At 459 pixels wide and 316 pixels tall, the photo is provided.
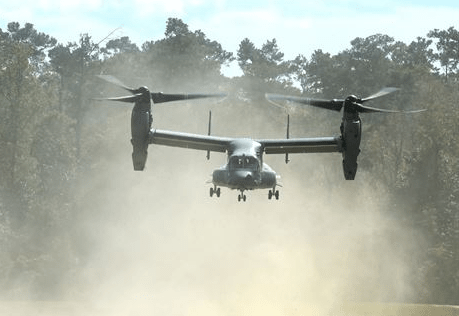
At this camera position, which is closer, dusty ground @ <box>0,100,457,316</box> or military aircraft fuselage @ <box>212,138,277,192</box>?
military aircraft fuselage @ <box>212,138,277,192</box>

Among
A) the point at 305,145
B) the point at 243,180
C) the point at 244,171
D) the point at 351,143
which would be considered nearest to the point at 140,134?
the point at 244,171

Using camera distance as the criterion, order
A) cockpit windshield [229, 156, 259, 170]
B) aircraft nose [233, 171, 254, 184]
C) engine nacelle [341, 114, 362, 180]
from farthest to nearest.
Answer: cockpit windshield [229, 156, 259, 170] → aircraft nose [233, 171, 254, 184] → engine nacelle [341, 114, 362, 180]

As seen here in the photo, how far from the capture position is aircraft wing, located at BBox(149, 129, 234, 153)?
45.0 meters

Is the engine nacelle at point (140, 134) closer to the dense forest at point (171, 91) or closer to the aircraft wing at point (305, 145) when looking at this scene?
the aircraft wing at point (305, 145)

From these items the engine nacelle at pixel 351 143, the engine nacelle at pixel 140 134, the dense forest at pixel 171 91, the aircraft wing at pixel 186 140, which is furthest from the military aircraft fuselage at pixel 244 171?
the dense forest at pixel 171 91

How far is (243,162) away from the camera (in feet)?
146

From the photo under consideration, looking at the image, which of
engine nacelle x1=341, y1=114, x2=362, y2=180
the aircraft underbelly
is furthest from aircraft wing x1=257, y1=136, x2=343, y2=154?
the aircraft underbelly

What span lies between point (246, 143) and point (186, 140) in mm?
2992

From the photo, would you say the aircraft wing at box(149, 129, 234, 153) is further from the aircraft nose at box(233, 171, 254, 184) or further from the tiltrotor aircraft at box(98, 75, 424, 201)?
the aircraft nose at box(233, 171, 254, 184)

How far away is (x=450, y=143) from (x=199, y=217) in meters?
28.7

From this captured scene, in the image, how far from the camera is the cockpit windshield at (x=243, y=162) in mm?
44500

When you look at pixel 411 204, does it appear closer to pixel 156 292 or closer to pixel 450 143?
pixel 450 143

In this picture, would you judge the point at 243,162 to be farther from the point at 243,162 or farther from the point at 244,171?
the point at 244,171

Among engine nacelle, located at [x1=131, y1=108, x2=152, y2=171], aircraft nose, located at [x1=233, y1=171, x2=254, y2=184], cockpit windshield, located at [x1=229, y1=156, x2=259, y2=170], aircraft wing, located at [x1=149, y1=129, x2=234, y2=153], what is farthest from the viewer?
aircraft wing, located at [x1=149, y1=129, x2=234, y2=153]
